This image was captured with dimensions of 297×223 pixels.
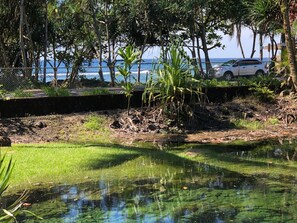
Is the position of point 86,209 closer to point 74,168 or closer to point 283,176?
point 74,168

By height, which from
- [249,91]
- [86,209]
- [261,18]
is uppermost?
[261,18]

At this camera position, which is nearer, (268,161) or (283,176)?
(283,176)

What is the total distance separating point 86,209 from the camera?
718 cm

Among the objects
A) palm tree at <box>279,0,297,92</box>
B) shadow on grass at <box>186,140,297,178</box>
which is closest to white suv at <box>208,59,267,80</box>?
palm tree at <box>279,0,297,92</box>

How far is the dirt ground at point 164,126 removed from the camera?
46.2 feet

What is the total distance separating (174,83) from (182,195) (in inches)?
311

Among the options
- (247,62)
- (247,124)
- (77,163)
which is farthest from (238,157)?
(247,62)

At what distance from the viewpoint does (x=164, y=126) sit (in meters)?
15.4

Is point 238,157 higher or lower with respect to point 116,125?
lower

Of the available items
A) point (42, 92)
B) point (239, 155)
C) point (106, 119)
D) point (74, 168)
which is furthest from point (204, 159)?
point (42, 92)

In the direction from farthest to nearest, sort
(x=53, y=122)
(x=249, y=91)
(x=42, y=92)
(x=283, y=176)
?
(x=249, y=91)
(x=42, y=92)
(x=53, y=122)
(x=283, y=176)

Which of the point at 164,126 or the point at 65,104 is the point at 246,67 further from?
the point at 65,104

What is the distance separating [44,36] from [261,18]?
54.2 feet

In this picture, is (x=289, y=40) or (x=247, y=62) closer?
(x=289, y=40)
